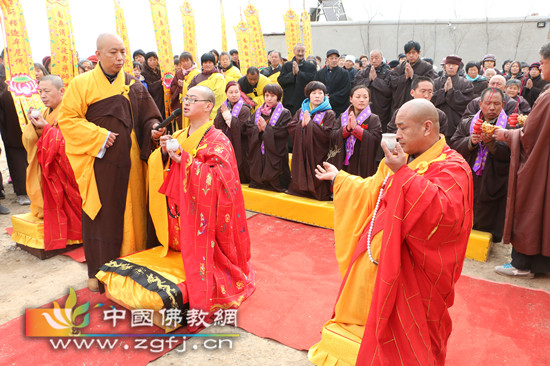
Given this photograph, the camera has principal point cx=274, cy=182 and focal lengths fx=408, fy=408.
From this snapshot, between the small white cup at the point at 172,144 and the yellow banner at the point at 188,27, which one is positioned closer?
the small white cup at the point at 172,144

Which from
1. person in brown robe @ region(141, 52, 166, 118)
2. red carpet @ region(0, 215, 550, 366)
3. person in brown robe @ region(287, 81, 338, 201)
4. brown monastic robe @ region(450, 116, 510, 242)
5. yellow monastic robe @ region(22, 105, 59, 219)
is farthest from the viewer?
person in brown robe @ region(141, 52, 166, 118)

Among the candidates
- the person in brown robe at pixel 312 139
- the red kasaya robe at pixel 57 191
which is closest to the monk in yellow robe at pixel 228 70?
the person in brown robe at pixel 312 139

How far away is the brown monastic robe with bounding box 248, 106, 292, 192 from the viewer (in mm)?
5402

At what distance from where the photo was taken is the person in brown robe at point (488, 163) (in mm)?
4059

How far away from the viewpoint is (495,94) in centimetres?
399

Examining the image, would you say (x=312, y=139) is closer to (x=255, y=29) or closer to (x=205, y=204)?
(x=205, y=204)

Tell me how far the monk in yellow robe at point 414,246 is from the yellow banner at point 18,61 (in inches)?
188

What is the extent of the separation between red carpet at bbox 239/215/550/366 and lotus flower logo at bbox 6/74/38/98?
11.8 feet

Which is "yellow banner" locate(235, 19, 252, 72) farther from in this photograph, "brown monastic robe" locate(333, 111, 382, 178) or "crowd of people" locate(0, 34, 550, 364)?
"brown monastic robe" locate(333, 111, 382, 178)

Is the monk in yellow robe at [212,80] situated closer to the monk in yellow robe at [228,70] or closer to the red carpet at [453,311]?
the monk in yellow robe at [228,70]

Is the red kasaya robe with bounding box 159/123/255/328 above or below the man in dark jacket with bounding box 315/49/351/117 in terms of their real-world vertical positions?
below

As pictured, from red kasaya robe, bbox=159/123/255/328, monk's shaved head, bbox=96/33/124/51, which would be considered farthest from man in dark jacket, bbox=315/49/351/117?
monk's shaved head, bbox=96/33/124/51

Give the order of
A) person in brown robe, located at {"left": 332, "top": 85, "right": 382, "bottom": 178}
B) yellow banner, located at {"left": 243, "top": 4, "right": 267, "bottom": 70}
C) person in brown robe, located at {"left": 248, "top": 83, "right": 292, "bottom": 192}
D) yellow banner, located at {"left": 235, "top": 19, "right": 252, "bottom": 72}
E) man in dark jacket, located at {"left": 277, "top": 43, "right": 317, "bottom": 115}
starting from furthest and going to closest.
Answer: yellow banner, located at {"left": 243, "top": 4, "right": 267, "bottom": 70} → yellow banner, located at {"left": 235, "top": 19, "right": 252, "bottom": 72} → man in dark jacket, located at {"left": 277, "top": 43, "right": 317, "bottom": 115} → person in brown robe, located at {"left": 248, "top": 83, "right": 292, "bottom": 192} → person in brown robe, located at {"left": 332, "top": 85, "right": 382, "bottom": 178}

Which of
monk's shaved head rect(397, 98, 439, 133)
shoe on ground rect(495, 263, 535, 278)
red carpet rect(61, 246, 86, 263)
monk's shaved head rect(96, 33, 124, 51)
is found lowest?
shoe on ground rect(495, 263, 535, 278)
